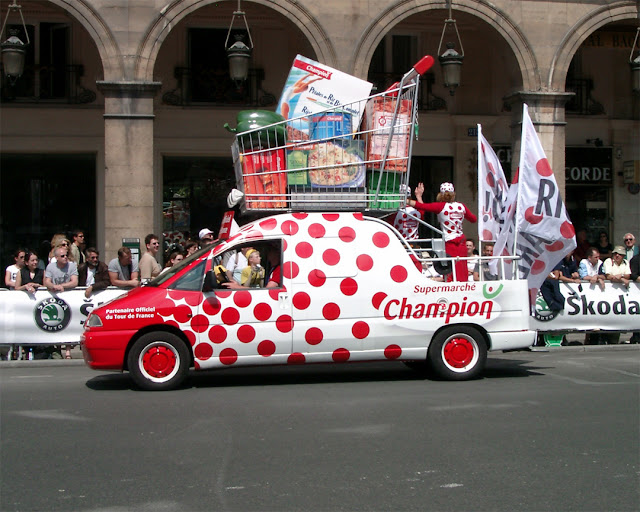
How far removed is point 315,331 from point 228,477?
12.8ft

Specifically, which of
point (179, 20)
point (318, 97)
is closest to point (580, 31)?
point (179, 20)

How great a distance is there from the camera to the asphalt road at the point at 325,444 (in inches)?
219

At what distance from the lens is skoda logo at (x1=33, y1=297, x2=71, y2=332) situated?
13.3 meters

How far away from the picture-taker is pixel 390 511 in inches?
207

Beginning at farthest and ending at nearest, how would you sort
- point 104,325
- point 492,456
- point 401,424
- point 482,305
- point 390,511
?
point 482,305 → point 104,325 → point 401,424 → point 492,456 → point 390,511

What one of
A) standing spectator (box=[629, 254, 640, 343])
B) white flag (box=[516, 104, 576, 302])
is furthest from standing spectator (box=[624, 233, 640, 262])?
white flag (box=[516, 104, 576, 302])

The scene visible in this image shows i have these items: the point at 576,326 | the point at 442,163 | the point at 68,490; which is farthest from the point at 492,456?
the point at 442,163

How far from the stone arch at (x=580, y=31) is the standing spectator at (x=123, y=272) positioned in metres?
9.03

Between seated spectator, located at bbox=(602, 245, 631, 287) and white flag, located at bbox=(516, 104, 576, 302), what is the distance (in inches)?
168

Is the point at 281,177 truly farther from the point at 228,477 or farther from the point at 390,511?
the point at 390,511

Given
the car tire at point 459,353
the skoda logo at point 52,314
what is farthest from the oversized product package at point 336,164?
the skoda logo at point 52,314

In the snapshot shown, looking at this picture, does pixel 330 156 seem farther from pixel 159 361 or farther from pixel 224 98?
pixel 224 98

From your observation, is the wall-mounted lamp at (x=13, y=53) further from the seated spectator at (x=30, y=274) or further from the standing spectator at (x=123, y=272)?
the standing spectator at (x=123, y=272)

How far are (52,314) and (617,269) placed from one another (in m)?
9.19
